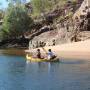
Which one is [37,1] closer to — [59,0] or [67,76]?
[59,0]

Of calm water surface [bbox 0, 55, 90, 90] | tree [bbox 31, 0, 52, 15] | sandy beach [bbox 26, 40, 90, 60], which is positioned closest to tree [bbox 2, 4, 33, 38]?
tree [bbox 31, 0, 52, 15]

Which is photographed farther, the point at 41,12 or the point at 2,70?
the point at 41,12

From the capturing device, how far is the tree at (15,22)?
334ft

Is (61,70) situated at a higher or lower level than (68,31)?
lower

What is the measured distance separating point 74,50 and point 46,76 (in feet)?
96.7

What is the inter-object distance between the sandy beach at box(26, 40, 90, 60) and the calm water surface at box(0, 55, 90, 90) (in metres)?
7.89

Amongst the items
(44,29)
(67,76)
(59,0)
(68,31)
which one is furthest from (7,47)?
(67,76)

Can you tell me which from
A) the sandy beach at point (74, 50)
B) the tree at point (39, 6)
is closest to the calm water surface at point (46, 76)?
the sandy beach at point (74, 50)

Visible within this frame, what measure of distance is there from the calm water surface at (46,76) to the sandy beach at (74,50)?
7.89m

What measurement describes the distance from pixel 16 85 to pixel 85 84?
6.46 m

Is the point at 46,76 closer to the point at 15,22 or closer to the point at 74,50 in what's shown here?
the point at 74,50

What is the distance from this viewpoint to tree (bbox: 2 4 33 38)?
101938 mm

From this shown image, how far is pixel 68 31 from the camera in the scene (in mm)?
84312

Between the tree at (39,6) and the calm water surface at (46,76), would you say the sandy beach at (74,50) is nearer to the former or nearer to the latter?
the calm water surface at (46,76)
